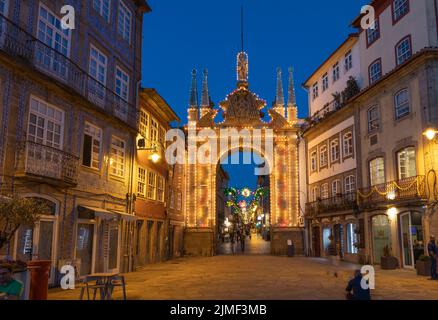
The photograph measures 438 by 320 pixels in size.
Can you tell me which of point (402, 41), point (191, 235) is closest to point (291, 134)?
point (191, 235)

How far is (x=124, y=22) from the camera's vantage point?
21484 mm

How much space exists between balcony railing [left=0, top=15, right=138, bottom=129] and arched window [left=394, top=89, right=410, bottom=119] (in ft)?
44.3

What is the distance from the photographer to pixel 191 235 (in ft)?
118

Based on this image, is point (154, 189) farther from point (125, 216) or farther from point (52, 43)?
point (52, 43)

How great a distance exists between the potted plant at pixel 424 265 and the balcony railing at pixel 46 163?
47.8 ft

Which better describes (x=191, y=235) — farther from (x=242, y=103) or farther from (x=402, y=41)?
(x=402, y=41)

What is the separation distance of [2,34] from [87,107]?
491 centimetres

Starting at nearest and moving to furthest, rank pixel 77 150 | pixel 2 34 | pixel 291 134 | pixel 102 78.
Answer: pixel 2 34 < pixel 77 150 < pixel 102 78 < pixel 291 134

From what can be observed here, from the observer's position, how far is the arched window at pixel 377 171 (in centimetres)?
2408

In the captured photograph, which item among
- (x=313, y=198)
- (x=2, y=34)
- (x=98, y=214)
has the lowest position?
(x=98, y=214)

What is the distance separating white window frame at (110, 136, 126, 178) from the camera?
63.8ft

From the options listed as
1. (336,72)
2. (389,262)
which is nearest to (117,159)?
(389,262)

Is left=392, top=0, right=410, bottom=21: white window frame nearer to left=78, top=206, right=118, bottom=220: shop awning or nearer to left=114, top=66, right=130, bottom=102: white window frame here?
left=114, top=66, right=130, bottom=102: white window frame

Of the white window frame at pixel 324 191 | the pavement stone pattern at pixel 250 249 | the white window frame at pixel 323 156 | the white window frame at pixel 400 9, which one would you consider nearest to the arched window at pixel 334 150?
the white window frame at pixel 323 156
